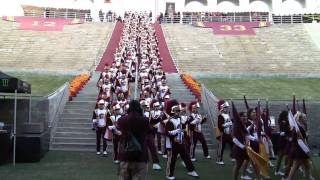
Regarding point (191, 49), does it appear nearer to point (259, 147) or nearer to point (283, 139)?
point (283, 139)

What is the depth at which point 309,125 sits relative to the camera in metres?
17.0

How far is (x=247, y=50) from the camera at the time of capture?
38.6 m

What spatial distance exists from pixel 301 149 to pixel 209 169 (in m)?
2.99

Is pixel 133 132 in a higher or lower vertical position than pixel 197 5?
lower

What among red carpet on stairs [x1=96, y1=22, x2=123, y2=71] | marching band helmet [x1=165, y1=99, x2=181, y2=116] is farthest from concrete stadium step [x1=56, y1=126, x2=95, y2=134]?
red carpet on stairs [x1=96, y1=22, x2=123, y2=71]

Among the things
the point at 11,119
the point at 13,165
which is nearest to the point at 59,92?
the point at 11,119

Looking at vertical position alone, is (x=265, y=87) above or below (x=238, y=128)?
above

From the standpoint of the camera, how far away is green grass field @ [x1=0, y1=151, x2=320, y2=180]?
11297 millimetres

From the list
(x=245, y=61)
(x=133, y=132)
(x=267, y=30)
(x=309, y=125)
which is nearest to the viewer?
(x=133, y=132)

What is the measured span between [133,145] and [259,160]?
3381 millimetres

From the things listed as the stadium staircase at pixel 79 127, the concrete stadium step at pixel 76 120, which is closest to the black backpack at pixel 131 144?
the stadium staircase at pixel 79 127

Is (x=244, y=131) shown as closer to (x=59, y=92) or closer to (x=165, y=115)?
(x=165, y=115)

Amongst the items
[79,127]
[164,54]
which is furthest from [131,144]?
[164,54]

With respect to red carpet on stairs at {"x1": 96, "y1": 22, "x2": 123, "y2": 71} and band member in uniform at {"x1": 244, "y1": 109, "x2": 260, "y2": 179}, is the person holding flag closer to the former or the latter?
band member in uniform at {"x1": 244, "y1": 109, "x2": 260, "y2": 179}
